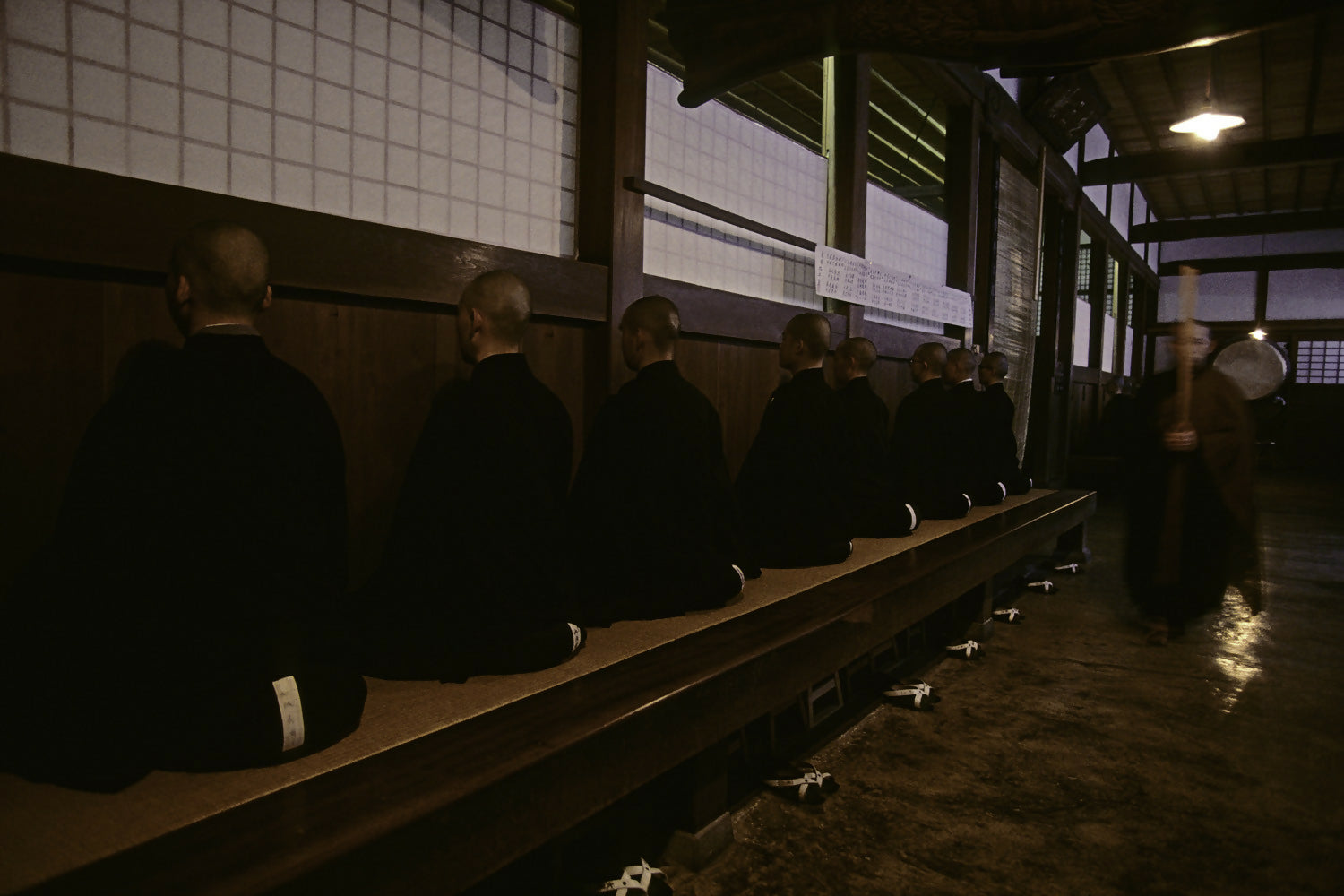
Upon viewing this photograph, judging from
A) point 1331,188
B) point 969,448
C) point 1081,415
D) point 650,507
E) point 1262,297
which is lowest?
point 650,507

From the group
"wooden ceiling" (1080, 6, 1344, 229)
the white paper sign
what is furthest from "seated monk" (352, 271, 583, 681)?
"wooden ceiling" (1080, 6, 1344, 229)

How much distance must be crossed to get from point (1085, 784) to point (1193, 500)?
2570 mm

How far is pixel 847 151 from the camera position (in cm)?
609

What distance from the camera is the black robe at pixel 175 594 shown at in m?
1.65

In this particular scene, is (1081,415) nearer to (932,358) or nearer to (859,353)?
(932,358)

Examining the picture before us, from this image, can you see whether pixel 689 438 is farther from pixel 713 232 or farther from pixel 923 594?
pixel 713 232

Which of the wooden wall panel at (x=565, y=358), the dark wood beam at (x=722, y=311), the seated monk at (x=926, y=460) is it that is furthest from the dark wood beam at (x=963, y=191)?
the wooden wall panel at (x=565, y=358)

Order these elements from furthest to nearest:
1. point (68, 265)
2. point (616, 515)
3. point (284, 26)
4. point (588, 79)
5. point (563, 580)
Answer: point (588, 79) < point (616, 515) < point (284, 26) < point (563, 580) < point (68, 265)

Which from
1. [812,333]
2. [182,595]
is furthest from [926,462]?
[182,595]

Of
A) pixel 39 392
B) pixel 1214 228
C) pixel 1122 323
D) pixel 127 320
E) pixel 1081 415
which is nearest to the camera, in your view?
pixel 39 392

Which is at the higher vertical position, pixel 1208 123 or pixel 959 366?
pixel 1208 123

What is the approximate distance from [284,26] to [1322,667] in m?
6.24

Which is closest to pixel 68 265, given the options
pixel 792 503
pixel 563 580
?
pixel 563 580

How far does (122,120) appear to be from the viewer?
7.83 ft
